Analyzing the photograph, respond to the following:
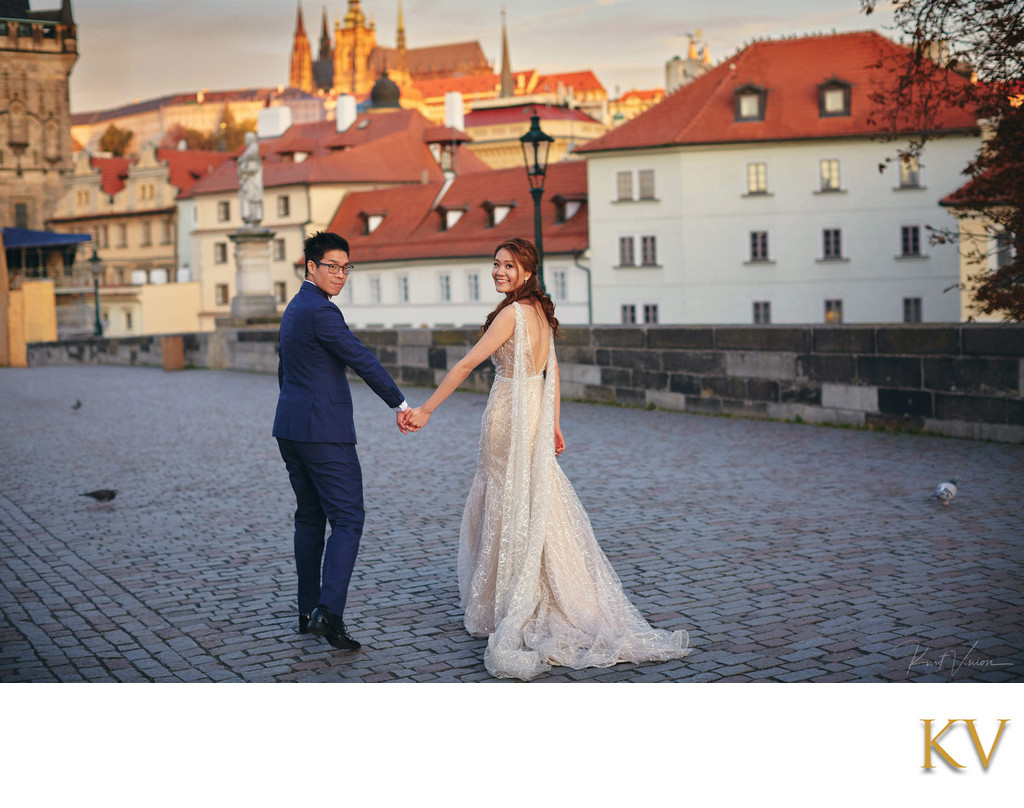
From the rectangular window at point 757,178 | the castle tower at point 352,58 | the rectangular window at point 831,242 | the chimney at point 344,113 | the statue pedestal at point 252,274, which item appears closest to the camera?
the statue pedestal at point 252,274

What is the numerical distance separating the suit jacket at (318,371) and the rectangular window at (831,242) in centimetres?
4685

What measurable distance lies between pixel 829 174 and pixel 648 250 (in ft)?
25.2

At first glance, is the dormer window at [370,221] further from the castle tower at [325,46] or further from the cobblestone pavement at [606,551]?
the castle tower at [325,46]

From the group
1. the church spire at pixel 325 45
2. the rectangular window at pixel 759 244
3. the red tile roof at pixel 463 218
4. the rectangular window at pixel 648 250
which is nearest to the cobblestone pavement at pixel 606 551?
the rectangular window at pixel 759 244

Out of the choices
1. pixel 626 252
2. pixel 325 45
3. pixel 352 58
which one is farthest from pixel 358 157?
pixel 325 45

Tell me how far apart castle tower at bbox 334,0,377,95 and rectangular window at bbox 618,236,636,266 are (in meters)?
131

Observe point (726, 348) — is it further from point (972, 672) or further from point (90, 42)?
point (972, 672)

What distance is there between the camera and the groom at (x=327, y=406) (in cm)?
509

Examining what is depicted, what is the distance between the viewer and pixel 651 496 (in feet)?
28.5

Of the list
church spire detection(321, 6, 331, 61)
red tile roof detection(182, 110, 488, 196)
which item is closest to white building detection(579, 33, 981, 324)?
red tile roof detection(182, 110, 488, 196)

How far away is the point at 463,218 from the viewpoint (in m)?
61.2

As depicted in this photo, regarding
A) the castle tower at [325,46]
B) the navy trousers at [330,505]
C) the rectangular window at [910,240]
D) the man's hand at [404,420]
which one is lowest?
the navy trousers at [330,505]

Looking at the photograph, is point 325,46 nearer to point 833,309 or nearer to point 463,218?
point 463,218
